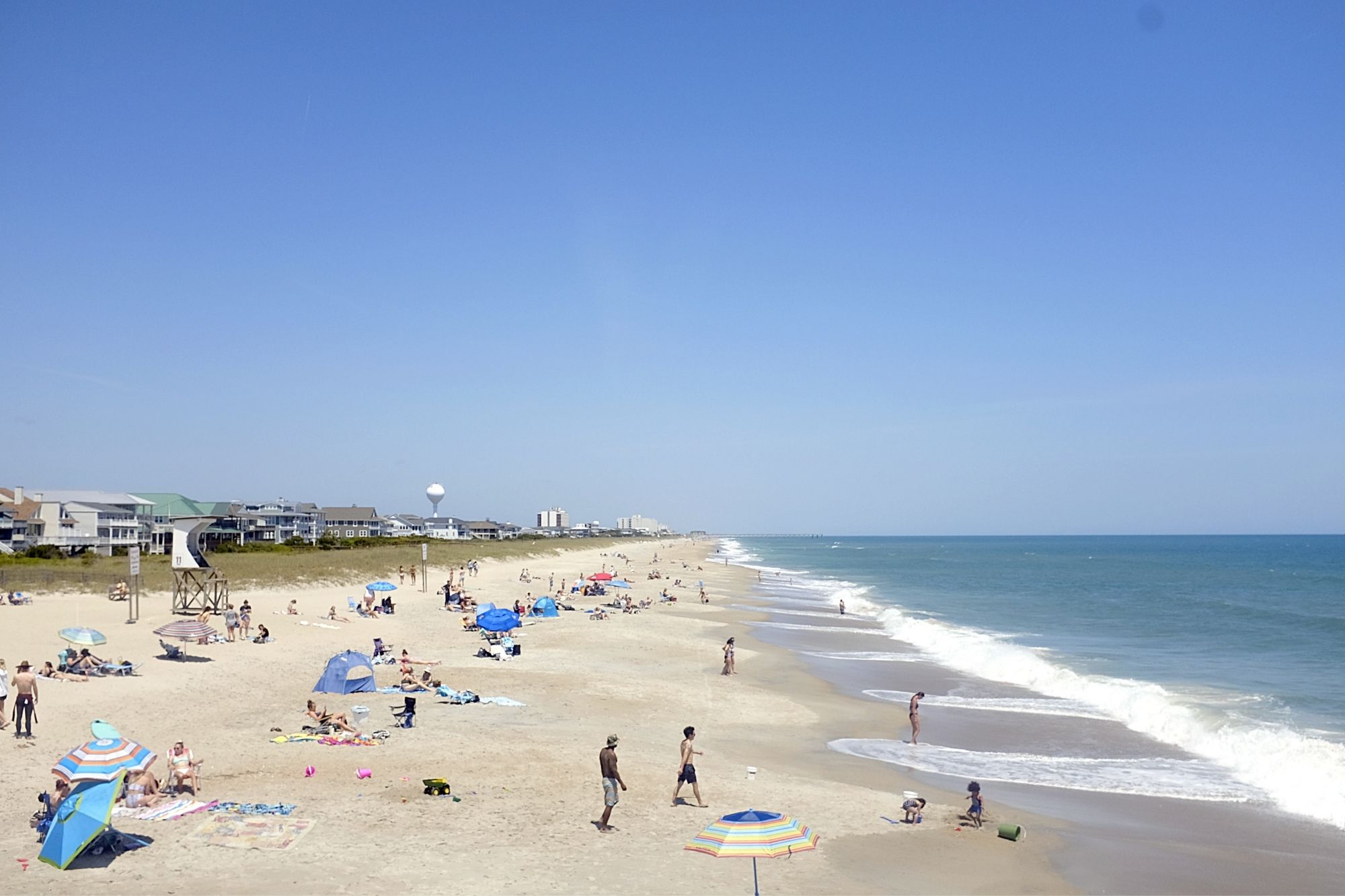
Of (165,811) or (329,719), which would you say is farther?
(329,719)

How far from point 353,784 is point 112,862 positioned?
12.9 feet

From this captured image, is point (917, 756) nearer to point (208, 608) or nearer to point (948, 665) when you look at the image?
point (948, 665)

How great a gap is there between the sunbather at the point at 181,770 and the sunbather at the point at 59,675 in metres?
9.18

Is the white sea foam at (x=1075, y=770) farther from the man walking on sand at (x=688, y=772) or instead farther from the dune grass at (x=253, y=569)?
the dune grass at (x=253, y=569)

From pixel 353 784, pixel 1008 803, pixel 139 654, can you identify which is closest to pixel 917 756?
pixel 1008 803

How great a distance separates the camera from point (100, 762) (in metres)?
11.4

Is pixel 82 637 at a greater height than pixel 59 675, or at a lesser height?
greater

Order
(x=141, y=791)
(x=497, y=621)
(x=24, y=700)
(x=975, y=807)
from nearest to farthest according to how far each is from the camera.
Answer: (x=141, y=791), (x=975, y=807), (x=24, y=700), (x=497, y=621)

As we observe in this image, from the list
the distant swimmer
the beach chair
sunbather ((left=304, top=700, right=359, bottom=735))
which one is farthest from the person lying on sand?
the distant swimmer

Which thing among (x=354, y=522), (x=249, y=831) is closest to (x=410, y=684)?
(x=249, y=831)

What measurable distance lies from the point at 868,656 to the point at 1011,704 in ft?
30.5

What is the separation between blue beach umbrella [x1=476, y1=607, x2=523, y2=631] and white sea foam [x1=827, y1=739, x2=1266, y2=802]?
43.0 ft

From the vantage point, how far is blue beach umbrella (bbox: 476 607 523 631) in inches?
1156

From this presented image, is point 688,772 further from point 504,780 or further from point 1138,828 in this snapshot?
point 1138,828
